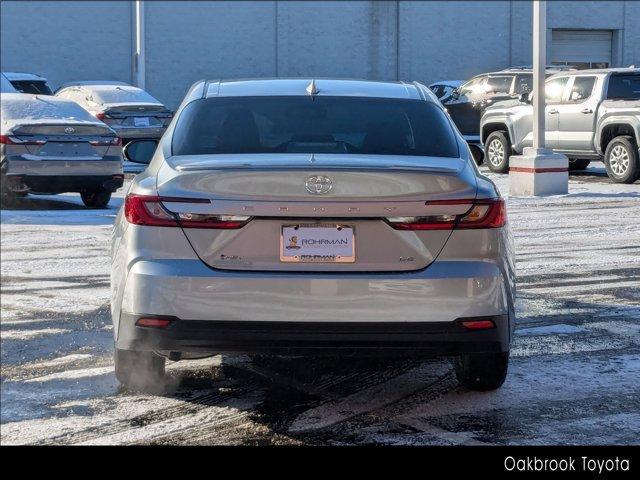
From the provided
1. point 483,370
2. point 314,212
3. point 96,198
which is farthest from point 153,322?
point 96,198

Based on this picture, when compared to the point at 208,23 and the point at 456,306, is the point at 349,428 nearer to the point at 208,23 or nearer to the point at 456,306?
the point at 456,306

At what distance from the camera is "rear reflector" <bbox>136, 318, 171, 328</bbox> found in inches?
211

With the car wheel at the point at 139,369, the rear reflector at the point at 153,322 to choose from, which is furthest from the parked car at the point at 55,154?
the rear reflector at the point at 153,322

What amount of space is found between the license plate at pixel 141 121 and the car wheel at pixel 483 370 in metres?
18.0

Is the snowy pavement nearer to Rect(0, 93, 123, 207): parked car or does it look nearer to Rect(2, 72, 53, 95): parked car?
Rect(0, 93, 123, 207): parked car

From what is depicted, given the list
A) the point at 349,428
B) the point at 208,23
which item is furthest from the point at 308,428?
the point at 208,23

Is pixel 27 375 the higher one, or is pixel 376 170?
pixel 376 170

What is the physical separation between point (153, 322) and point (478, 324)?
1.44m

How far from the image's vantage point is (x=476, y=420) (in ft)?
18.2

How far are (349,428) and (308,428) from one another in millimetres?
183

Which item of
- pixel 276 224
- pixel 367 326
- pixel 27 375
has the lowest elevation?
pixel 27 375

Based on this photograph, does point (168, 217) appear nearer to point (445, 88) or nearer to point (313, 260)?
point (313, 260)

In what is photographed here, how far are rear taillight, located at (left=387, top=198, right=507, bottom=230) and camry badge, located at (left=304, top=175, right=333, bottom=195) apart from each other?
0.99 ft

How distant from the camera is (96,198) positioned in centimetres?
1594
